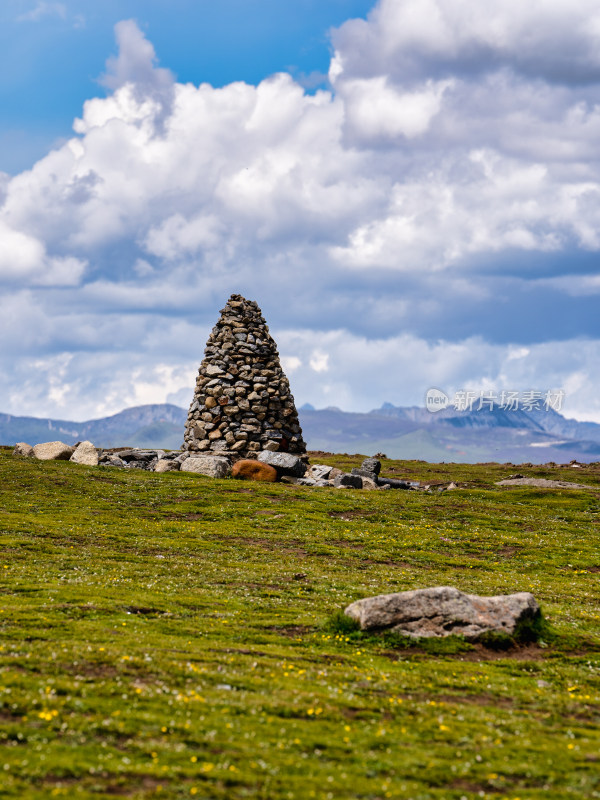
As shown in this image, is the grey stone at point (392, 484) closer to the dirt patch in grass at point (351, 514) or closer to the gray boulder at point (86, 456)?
the dirt patch in grass at point (351, 514)

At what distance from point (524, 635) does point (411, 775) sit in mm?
12076

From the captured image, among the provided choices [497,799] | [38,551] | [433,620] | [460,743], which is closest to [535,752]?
[460,743]

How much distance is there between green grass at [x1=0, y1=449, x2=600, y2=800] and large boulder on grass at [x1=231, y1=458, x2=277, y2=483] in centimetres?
1637

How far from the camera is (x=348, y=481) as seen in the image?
6241cm

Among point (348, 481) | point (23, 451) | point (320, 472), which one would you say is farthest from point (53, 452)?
point (348, 481)

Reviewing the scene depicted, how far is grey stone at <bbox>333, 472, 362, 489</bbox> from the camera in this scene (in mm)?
62178

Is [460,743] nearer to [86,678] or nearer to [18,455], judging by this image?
[86,678]

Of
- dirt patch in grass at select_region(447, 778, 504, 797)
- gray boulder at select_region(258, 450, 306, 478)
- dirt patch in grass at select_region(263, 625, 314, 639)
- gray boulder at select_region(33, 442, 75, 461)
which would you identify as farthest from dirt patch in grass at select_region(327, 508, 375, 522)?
dirt patch in grass at select_region(447, 778, 504, 797)

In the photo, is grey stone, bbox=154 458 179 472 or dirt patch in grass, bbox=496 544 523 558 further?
grey stone, bbox=154 458 179 472

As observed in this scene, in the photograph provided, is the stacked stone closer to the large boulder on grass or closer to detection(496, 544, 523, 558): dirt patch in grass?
the large boulder on grass

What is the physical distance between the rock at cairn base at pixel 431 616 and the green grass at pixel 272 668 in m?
0.50

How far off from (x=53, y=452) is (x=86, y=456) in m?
3.61

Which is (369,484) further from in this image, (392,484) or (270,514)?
(270,514)

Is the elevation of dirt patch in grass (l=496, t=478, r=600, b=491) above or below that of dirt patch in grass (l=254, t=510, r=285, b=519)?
above
